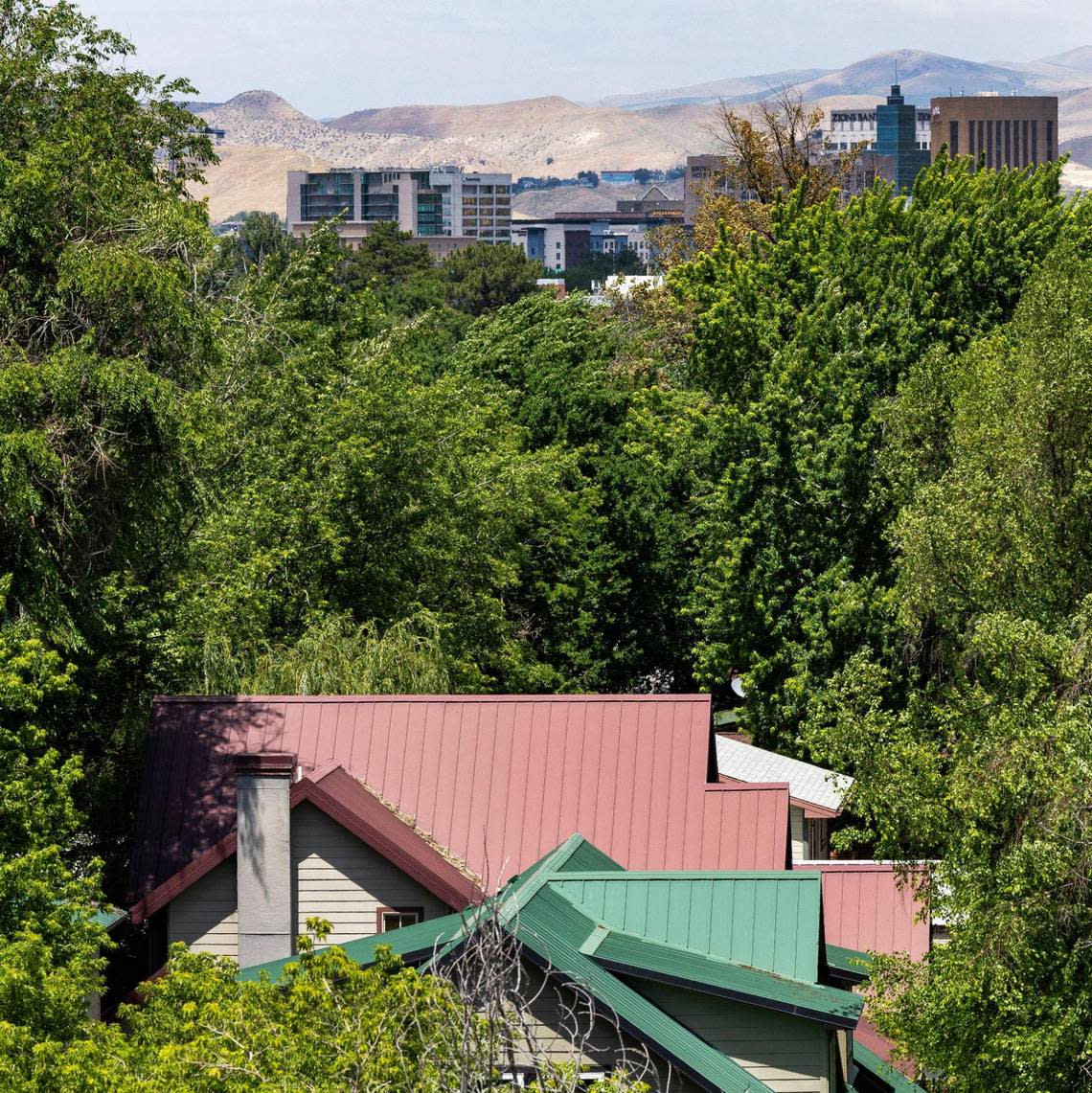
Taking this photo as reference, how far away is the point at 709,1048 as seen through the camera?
16547 mm

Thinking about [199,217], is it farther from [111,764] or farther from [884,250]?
[884,250]

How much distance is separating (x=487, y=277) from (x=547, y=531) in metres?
109

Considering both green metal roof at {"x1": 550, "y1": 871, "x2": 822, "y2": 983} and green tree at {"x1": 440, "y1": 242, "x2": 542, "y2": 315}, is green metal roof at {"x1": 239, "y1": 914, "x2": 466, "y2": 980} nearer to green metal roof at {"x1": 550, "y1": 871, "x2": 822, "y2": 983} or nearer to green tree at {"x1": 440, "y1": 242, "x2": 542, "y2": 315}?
green metal roof at {"x1": 550, "y1": 871, "x2": 822, "y2": 983}

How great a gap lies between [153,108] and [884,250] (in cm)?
1521

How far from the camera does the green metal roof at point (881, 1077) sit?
73.4ft

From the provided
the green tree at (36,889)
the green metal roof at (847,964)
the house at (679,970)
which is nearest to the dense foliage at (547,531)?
the green tree at (36,889)

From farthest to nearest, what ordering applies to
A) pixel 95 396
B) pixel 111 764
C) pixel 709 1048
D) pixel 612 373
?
pixel 612 373, pixel 111 764, pixel 95 396, pixel 709 1048

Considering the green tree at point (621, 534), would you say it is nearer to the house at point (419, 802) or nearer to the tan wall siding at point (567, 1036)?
the house at point (419, 802)

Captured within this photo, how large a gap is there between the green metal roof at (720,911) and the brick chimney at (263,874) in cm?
425

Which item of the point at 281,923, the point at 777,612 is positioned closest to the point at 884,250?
the point at 777,612

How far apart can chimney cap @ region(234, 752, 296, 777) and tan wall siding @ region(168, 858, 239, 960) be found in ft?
5.38

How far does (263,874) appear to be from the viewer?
20.7m

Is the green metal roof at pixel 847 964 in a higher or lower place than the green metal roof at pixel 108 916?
lower

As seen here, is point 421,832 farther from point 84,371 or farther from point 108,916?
point 84,371
